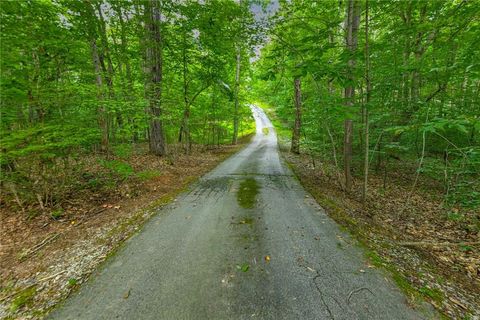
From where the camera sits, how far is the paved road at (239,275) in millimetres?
2002

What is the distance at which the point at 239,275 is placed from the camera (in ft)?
8.14

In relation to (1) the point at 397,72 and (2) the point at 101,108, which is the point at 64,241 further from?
(1) the point at 397,72

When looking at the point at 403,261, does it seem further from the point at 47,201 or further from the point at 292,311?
the point at 47,201

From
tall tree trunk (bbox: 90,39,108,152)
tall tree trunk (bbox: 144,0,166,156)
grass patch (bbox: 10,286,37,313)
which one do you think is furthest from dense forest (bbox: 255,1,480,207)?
grass patch (bbox: 10,286,37,313)

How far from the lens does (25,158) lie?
4.10 meters

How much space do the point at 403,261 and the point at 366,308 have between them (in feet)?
4.31

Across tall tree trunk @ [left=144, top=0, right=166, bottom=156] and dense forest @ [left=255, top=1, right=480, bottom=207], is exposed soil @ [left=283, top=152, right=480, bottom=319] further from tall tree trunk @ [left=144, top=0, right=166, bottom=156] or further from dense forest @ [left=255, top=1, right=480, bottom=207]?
tall tree trunk @ [left=144, top=0, right=166, bottom=156]

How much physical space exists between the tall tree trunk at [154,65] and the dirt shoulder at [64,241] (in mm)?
3010

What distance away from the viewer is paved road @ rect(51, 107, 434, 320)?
2002mm

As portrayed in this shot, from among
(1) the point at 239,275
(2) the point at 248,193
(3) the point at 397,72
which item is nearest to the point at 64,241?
(1) the point at 239,275

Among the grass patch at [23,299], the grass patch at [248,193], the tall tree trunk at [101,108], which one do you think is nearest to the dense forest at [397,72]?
the grass patch at [248,193]

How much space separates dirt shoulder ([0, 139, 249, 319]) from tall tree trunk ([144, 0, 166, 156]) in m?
3.01

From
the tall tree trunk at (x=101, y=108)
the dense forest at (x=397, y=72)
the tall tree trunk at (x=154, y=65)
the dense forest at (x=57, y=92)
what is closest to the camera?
the dense forest at (x=57, y=92)

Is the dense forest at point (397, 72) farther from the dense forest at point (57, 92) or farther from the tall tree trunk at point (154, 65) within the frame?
the tall tree trunk at point (154, 65)
